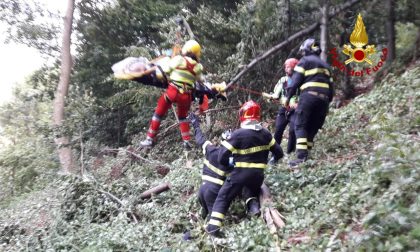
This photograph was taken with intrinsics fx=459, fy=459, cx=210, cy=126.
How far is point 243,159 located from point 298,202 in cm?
91

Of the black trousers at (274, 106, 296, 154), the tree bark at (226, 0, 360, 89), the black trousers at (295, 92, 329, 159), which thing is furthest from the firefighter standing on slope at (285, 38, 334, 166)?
the tree bark at (226, 0, 360, 89)

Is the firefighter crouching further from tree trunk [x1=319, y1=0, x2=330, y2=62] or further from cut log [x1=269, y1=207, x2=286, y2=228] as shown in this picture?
tree trunk [x1=319, y1=0, x2=330, y2=62]

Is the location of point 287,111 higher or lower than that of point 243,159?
higher

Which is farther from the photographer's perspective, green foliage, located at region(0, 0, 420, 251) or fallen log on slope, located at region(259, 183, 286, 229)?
fallen log on slope, located at region(259, 183, 286, 229)

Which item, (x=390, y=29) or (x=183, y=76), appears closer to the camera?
(x=183, y=76)

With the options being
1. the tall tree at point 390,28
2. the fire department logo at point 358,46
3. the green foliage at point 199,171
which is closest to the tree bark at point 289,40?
the green foliage at point 199,171

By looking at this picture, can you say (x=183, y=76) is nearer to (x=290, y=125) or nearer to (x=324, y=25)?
(x=290, y=125)

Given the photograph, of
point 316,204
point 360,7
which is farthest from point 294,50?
point 316,204

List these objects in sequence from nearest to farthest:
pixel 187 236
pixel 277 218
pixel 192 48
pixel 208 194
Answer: pixel 277 218 → pixel 187 236 → pixel 208 194 → pixel 192 48

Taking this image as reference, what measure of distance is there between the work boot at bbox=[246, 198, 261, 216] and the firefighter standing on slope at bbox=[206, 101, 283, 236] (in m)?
0.30

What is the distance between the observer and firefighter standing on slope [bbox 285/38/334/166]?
7273 millimetres

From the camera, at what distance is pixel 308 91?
7.29 m

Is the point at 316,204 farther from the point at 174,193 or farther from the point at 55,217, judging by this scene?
the point at 55,217

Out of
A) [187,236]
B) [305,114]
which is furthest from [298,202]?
[305,114]
